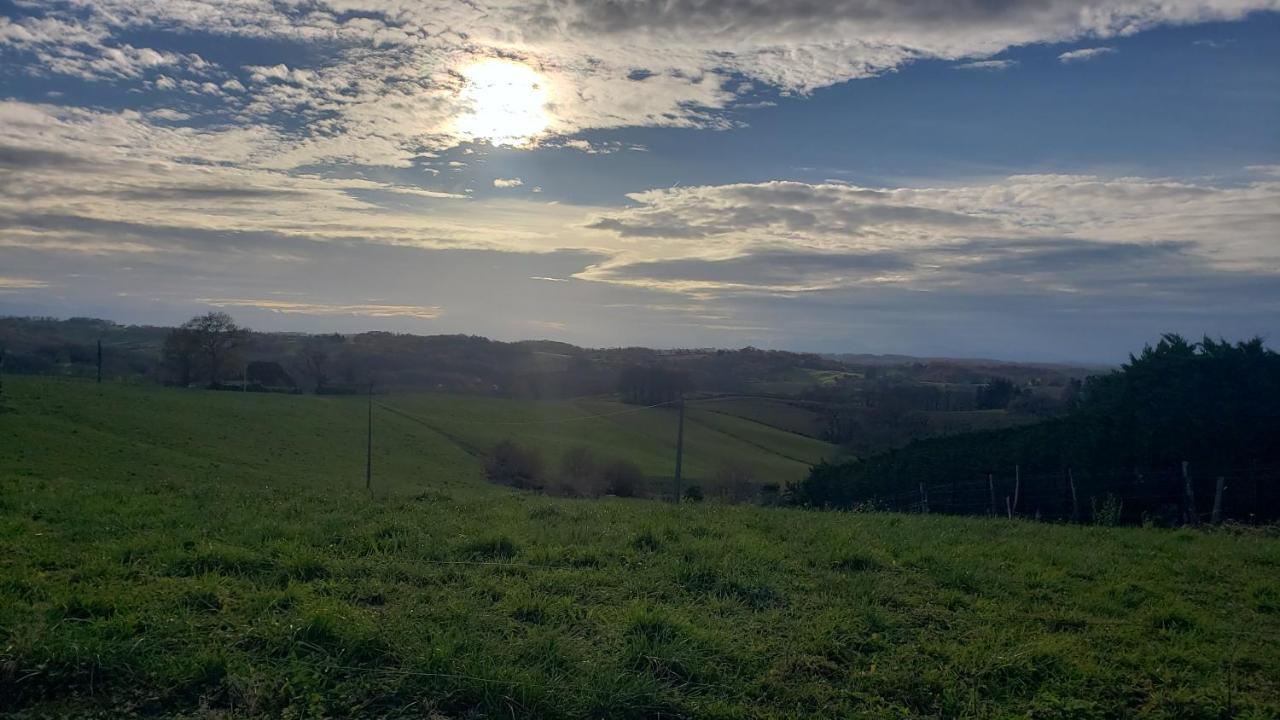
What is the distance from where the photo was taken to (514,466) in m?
49.4

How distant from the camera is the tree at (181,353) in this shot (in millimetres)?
63406

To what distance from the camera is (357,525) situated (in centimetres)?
906

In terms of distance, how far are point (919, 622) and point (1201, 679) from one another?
71.4 inches

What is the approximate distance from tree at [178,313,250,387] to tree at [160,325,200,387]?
0.88 ft

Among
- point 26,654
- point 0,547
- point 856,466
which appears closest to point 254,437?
point 856,466

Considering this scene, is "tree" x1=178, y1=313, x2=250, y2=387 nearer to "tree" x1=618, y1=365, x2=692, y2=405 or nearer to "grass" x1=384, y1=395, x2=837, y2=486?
"grass" x1=384, y1=395, x2=837, y2=486

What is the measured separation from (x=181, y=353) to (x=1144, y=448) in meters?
64.2

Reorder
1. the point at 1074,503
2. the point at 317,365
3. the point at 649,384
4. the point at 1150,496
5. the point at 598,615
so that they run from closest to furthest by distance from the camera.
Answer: the point at 598,615 → the point at 1150,496 → the point at 1074,503 → the point at 649,384 → the point at 317,365

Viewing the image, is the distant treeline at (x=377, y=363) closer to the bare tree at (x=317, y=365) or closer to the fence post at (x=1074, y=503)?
the bare tree at (x=317, y=365)

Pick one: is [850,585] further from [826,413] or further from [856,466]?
[826,413]

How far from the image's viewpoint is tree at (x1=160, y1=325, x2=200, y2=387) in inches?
2496

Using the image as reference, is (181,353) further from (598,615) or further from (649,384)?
(598,615)

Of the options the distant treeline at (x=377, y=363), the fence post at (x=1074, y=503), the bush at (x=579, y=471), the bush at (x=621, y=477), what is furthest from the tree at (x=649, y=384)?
the fence post at (x=1074, y=503)

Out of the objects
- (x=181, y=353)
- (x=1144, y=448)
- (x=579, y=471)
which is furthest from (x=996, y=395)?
(x=181, y=353)
